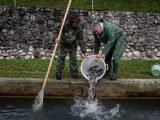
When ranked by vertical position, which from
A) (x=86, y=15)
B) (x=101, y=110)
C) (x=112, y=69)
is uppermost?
(x=86, y=15)

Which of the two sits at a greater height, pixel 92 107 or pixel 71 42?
pixel 71 42

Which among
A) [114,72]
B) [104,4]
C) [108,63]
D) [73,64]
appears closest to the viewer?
[114,72]

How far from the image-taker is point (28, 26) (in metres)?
15.7

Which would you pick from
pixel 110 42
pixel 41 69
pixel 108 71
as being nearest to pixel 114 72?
pixel 108 71

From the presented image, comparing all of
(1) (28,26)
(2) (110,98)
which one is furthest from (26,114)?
(1) (28,26)

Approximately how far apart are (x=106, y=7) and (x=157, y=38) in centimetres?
229

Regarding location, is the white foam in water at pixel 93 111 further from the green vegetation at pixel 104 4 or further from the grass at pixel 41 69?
the green vegetation at pixel 104 4

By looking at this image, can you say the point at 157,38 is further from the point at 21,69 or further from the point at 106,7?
the point at 21,69

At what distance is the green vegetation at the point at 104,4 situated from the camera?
675 inches

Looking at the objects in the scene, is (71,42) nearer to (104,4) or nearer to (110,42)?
(110,42)

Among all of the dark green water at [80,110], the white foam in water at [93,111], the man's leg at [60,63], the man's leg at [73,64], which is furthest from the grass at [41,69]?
the white foam in water at [93,111]

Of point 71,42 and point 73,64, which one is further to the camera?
point 73,64

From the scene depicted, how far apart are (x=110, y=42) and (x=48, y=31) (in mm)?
4469

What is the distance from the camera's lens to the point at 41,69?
1324cm
